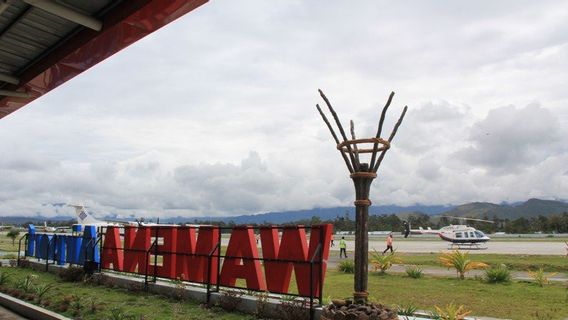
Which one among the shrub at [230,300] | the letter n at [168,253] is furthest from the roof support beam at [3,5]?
the letter n at [168,253]

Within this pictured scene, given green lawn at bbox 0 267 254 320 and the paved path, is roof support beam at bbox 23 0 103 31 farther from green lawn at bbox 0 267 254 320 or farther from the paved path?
the paved path

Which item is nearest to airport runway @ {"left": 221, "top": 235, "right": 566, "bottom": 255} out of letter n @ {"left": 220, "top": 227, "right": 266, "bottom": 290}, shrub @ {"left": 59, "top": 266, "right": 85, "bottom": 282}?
shrub @ {"left": 59, "top": 266, "right": 85, "bottom": 282}

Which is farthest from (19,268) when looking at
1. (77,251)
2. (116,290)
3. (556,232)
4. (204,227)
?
(556,232)

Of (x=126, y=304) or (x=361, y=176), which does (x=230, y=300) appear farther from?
(x=361, y=176)

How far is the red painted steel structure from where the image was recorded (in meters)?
5.96

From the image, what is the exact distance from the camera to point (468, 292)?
46.1ft

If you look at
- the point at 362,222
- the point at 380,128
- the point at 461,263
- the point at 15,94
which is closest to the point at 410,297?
the point at 461,263

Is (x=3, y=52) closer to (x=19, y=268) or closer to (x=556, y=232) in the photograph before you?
(x=19, y=268)

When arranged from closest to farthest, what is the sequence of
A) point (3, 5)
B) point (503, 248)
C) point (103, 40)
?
point (3, 5) → point (103, 40) → point (503, 248)

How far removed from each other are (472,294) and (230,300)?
7.23 m

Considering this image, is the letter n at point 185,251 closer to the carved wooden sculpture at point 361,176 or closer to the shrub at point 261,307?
the shrub at point 261,307

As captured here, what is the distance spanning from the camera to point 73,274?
1625 centimetres

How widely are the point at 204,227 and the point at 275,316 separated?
418cm

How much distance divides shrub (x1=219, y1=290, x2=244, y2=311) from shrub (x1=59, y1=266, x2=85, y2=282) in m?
7.55
